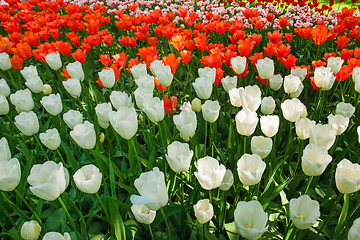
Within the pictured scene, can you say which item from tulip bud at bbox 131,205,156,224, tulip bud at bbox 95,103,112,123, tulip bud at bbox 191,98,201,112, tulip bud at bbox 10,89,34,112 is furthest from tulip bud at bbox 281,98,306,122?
tulip bud at bbox 10,89,34,112

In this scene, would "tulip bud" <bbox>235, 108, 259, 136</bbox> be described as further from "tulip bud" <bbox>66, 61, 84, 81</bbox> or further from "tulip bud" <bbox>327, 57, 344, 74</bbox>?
"tulip bud" <bbox>66, 61, 84, 81</bbox>

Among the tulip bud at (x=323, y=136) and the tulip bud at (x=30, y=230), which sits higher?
the tulip bud at (x=323, y=136)

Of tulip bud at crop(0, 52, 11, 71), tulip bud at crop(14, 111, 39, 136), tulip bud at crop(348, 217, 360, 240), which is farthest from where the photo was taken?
tulip bud at crop(0, 52, 11, 71)

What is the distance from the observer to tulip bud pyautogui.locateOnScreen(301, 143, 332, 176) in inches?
50.0

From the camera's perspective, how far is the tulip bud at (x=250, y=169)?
130 cm

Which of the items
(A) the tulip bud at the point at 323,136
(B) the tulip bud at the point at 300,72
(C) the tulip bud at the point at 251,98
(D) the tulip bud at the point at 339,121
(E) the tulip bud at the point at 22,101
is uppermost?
(A) the tulip bud at the point at 323,136

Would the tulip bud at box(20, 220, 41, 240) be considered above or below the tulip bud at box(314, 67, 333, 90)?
below

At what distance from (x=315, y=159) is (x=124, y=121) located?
1032 mm

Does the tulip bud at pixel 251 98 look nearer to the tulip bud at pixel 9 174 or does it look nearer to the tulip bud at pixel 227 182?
the tulip bud at pixel 227 182

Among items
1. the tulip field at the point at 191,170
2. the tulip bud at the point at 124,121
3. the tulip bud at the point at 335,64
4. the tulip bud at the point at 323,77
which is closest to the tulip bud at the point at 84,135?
the tulip field at the point at 191,170

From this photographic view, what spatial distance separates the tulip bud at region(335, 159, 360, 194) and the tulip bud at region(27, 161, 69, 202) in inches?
48.5

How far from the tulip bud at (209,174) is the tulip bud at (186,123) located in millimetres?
366

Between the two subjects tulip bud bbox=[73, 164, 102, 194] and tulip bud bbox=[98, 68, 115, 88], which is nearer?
tulip bud bbox=[73, 164, 102, 194]

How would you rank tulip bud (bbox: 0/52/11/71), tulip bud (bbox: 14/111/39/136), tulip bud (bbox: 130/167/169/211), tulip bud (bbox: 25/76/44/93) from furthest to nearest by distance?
tulip bud (bbox: 0/52/11/71), tulip bud (bbox: 25/76/44/93), tulip bud (bbox: 14/111/39/136), tulip bud (bbox: 130/167/169/211)
